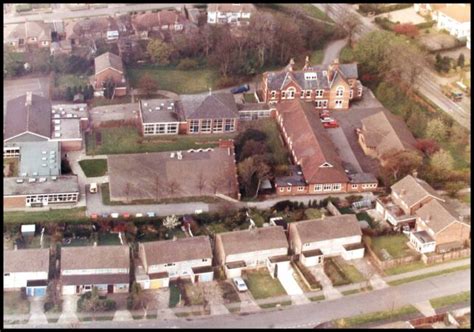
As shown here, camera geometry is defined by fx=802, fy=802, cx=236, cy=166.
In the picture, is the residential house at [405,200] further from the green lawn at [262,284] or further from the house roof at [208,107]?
the house roof at [208,107]

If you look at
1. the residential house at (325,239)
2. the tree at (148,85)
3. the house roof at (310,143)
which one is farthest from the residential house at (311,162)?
the tree at (148,85)

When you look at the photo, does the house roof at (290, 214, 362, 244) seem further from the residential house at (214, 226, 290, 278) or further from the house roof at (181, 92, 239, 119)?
the house roof at (181, 92, 239, 119)

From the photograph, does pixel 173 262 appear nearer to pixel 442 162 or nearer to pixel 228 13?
pixel 442 162

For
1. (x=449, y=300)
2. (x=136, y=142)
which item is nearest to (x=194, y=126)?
(x=136, y=142)

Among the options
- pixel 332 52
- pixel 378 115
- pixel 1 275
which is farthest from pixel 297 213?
pixel 332 52

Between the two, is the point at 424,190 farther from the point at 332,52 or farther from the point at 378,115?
the point at 332,52
